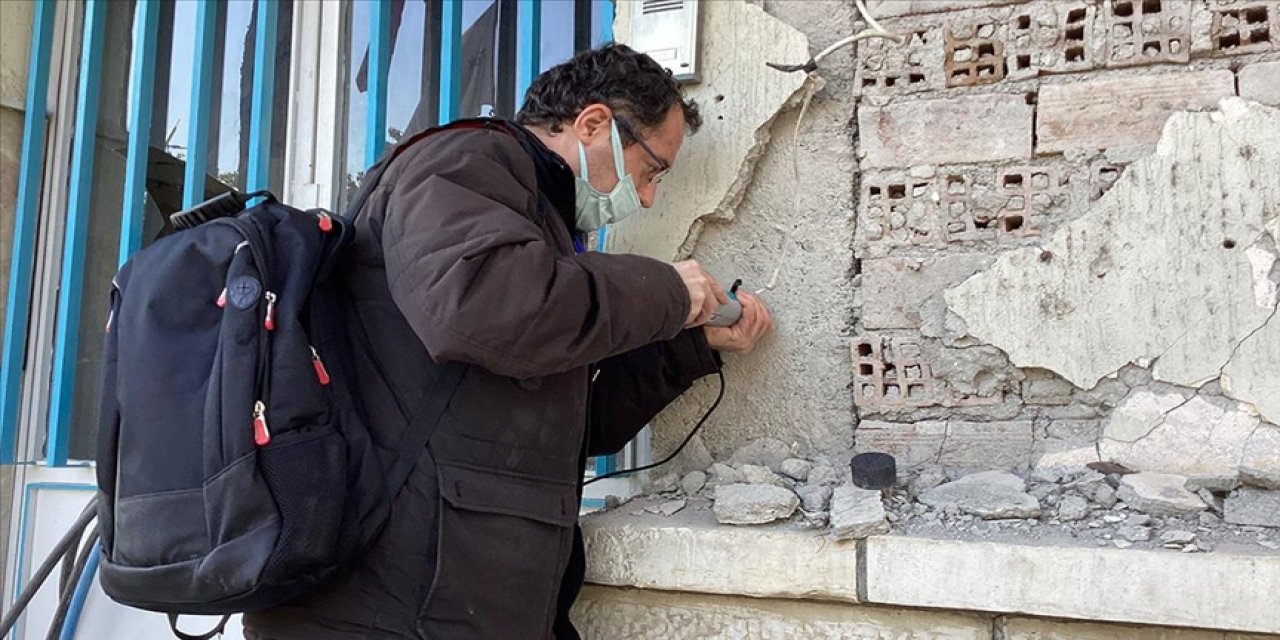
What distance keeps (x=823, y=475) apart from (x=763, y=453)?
143mm

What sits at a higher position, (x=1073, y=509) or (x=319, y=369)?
(x=319, y=369)

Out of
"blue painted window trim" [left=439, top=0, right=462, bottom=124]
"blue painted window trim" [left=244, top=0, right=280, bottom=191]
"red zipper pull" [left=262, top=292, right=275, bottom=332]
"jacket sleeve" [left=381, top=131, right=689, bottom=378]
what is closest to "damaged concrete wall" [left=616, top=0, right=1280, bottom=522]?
"jacket sleeve" [left=381, top=131, right=689, bottom=378]

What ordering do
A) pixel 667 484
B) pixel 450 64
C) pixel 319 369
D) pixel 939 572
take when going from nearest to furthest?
pixel 319 369 → pixel 939 572 → pixel 667 484 → pixel 450 64

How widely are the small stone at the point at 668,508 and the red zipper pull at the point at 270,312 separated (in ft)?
2.56

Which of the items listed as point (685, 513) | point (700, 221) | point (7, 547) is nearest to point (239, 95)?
point (7, 547)

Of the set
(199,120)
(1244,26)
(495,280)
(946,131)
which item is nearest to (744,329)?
(946,131)

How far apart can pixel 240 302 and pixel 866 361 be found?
111cm

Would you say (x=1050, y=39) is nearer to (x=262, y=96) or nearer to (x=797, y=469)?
(x=797, y=469)

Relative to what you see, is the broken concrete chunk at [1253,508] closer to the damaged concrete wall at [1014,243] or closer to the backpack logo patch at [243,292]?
the damaged concrete wall at [1014,243]

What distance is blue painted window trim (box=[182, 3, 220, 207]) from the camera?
2709mm

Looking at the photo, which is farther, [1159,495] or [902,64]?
[902,64]

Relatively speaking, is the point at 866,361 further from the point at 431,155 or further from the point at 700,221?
the point at 431,155

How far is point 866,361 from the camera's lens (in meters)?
1.82

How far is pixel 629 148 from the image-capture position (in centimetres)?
177
